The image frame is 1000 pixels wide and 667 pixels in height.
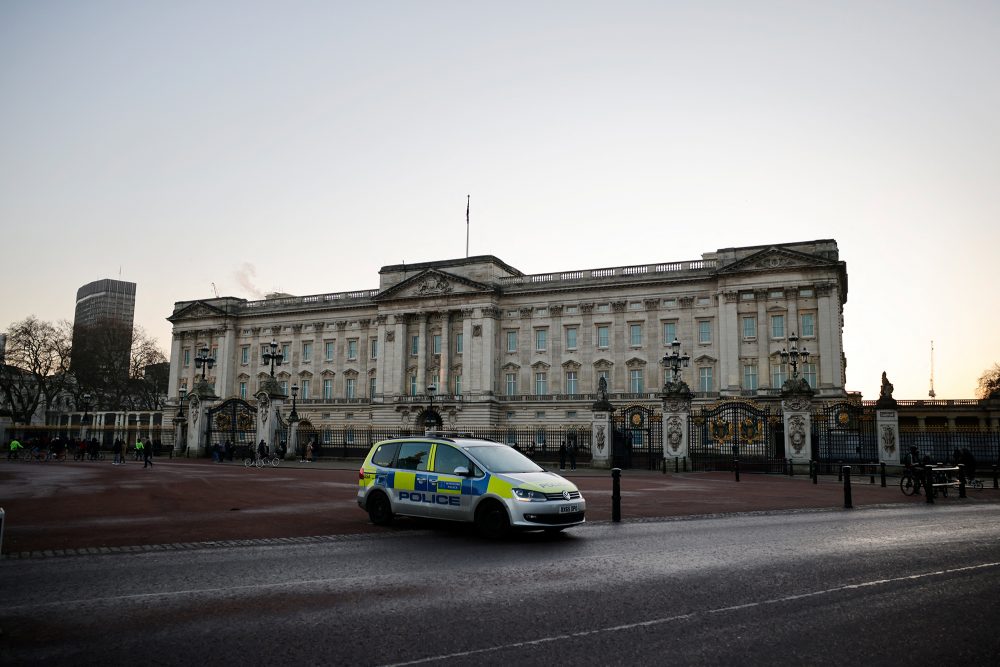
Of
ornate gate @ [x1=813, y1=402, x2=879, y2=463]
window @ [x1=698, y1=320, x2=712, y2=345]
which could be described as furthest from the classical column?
ornate gate @ [x1=813, y1=402, x2=879, y2=463]

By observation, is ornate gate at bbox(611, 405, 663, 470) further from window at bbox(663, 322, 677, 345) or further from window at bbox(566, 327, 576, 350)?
window at bbox(566, 327, 576, 350)

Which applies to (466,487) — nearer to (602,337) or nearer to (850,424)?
(850,424)

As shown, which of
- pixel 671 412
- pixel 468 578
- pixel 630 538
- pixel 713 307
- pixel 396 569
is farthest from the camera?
pixel 713 307

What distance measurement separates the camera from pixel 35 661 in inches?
220

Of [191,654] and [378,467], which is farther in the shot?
[378,467]

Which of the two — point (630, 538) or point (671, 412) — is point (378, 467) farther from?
point (671, 412)

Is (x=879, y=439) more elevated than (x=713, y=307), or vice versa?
(x=713, y=307)

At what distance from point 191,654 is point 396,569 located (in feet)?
12.7

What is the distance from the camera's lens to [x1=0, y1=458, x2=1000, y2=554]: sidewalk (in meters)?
12.7

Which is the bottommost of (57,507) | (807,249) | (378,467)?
(57,507)

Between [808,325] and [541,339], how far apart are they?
23419 mm

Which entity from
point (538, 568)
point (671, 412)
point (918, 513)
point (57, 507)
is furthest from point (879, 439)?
point (57, 507)

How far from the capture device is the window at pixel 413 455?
13.6 meters

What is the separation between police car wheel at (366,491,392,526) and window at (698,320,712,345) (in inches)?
2110
